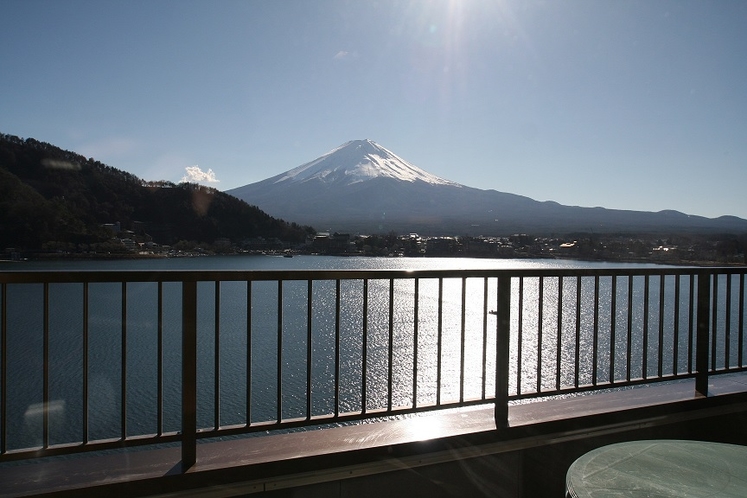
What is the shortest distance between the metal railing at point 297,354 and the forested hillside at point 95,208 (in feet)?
9.53

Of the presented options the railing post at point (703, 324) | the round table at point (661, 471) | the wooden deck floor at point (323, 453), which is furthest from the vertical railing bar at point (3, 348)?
the railing post at point (703, 324)

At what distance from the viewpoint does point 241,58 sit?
18750 mm

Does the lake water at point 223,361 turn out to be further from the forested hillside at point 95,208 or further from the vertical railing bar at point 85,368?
the vertical railing bar at point 85,368

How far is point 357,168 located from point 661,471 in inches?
4247

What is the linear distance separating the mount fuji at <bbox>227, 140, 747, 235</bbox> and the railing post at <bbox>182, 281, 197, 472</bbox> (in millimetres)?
61841

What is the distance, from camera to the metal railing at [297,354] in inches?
75.1

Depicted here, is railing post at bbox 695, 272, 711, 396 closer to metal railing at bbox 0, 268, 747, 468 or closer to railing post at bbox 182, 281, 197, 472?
metal railing at bbox 0, 268, 747, 468

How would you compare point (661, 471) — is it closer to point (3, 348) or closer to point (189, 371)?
point (189, 371)

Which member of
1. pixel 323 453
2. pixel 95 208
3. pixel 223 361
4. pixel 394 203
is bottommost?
pixel 223 361

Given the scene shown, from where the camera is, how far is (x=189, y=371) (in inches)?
74.4

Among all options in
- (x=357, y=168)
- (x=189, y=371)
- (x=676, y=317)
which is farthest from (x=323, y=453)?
(x=357, y=168)

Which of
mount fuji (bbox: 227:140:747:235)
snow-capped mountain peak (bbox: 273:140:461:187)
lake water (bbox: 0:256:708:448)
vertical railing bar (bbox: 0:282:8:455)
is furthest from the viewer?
snow-capped mountain peak (bbox: 273:140:461:187)

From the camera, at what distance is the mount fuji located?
74.2m

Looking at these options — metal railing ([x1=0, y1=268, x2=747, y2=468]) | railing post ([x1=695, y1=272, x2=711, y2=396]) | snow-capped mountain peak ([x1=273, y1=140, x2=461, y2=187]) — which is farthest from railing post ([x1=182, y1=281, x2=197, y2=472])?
snow-capped mountain peak ([x1=273, y1=140, x2=461, y2=187])
